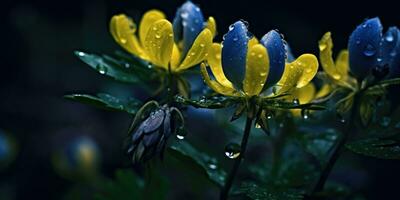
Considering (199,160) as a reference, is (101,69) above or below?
above

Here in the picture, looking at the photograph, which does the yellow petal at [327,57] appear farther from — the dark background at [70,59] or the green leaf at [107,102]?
the dark background at [70,59]

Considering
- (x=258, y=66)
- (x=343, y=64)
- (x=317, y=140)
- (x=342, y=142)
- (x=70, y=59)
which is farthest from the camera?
(x=70, y=59)

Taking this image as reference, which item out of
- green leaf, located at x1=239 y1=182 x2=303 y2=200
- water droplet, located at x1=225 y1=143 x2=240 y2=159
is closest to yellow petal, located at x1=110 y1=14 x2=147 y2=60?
water droplet, located at x1=225 y1=143 x2=240 y2=159

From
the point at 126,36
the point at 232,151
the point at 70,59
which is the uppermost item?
the point at 126,36

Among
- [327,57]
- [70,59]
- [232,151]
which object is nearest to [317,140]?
[327,57]

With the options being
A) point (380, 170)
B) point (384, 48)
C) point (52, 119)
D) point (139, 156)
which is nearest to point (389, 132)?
point (384, 48)

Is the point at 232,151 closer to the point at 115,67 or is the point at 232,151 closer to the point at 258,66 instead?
the point at 258,66
